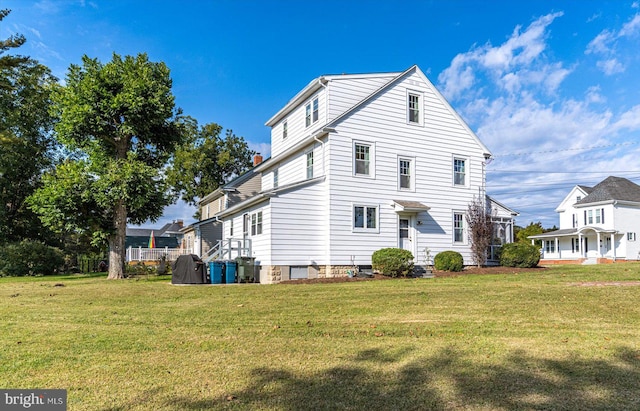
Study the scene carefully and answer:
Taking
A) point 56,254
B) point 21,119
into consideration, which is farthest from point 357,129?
point 21,119

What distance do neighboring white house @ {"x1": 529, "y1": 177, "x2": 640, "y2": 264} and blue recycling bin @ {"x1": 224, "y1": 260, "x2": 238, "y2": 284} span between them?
31.5 metres

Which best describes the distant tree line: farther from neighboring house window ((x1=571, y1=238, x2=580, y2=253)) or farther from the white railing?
neighboring house window ((x1=571, y1=238, x2=580, y2=253))

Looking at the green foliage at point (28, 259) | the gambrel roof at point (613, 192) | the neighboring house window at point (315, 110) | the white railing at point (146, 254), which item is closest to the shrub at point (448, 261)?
the neighboring house window at point (315, 110)

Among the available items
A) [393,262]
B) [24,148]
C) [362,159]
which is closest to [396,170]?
[362,159]

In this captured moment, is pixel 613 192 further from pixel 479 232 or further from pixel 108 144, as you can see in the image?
pixel 108 144

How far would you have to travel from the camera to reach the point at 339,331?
6.25m

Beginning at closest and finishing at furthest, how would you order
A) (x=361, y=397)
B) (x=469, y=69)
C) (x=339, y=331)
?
1. (x=361, y=397)
2. (x=339, y=331)
3. (x=469, y=69)

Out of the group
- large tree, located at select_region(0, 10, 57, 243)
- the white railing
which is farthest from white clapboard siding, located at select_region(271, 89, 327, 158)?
large tree, located at select_region(0, 10, 57, 243)

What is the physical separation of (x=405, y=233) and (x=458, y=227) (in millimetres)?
3102

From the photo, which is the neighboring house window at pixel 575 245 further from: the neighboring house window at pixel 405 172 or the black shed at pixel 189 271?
the black shed at pixel 189 271

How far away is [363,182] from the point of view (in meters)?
17.4

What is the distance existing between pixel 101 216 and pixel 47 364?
16.8 m

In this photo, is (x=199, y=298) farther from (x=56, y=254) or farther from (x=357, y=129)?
(x=56, y=254)

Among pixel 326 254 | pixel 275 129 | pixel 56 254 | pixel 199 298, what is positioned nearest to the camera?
pixel 199 298
